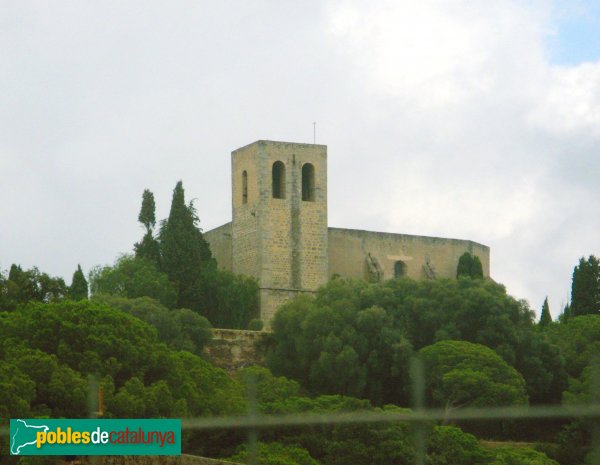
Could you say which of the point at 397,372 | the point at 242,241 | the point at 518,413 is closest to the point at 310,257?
the point at 242,241

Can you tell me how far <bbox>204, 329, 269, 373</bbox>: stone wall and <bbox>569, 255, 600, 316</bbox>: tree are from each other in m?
10.7

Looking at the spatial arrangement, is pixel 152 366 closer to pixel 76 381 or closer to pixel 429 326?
pixel 76 381

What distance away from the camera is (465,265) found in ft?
192

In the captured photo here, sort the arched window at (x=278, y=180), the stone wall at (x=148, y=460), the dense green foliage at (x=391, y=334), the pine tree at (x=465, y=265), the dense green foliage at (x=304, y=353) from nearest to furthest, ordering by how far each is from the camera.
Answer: the stone wall at (x=148, y=460), the dense green foliage at (x=304, y=353), the dense green foliage at (x=391, y=334), the arched window at (x=278, y=180), the pine tree at (x=465, y=265)

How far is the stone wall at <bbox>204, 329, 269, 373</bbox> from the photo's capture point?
47.7m

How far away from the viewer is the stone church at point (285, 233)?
53438 mm

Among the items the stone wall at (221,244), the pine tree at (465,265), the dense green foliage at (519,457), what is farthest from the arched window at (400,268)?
the dense green foliage at (519,457)

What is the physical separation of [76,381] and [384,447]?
6.75m

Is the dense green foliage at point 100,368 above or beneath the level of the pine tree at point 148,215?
beneath

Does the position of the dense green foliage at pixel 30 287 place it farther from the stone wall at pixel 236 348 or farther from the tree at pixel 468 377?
the tree at pixel 468 377

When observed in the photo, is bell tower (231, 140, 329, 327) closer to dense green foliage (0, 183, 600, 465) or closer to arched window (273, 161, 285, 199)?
arched window (273, 161, 285, 199)

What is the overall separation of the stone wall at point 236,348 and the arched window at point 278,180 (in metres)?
7.73

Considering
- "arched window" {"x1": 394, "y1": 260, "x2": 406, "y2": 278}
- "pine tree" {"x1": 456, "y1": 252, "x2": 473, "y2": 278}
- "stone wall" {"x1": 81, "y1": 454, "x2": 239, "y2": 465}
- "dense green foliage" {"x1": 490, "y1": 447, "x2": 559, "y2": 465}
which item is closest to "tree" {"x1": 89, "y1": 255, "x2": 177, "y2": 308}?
"arched window" {"x1": 394, "y1": 260, "x2": 406, "y2": 278}

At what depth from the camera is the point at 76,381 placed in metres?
30.1
